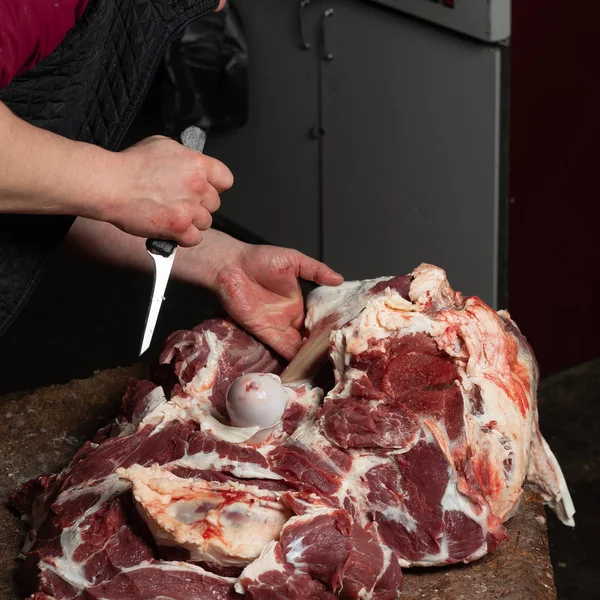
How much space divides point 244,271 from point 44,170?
25.6 inches

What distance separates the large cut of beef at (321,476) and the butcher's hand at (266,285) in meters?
0.18

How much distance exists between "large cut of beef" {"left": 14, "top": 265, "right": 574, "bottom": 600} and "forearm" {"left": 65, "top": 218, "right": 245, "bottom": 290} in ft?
0.86

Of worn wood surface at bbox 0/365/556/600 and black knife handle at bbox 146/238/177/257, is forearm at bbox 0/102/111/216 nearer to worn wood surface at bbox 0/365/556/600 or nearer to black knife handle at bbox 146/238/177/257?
black knife handle at bbox 146/238/177/257

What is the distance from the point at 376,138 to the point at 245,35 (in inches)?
47.7

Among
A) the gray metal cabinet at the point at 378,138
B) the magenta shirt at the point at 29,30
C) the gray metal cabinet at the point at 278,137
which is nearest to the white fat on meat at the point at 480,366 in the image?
the magenta shirt at the point at 29,30

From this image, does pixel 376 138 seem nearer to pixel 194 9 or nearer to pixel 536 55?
pixel 536 55

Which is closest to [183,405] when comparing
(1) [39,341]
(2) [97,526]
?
(2) [97,526]

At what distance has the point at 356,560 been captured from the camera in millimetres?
1509

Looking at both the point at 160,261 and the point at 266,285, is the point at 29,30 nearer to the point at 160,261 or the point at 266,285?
the point at 160,261

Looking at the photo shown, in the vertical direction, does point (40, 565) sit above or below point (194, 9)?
below

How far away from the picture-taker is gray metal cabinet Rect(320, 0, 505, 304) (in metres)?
3.47

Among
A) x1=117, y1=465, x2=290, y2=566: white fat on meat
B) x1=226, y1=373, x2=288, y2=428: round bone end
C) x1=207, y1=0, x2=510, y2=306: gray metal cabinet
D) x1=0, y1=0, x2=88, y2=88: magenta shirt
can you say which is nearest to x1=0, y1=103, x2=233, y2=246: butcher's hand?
x1=0, y1=0, x2=88, y2=88: magenta shirt

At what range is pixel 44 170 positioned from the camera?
1513 millimetres

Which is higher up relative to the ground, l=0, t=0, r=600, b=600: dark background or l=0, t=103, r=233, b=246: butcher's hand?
l=0, t=103, r=233, b=246: butcher's hand
